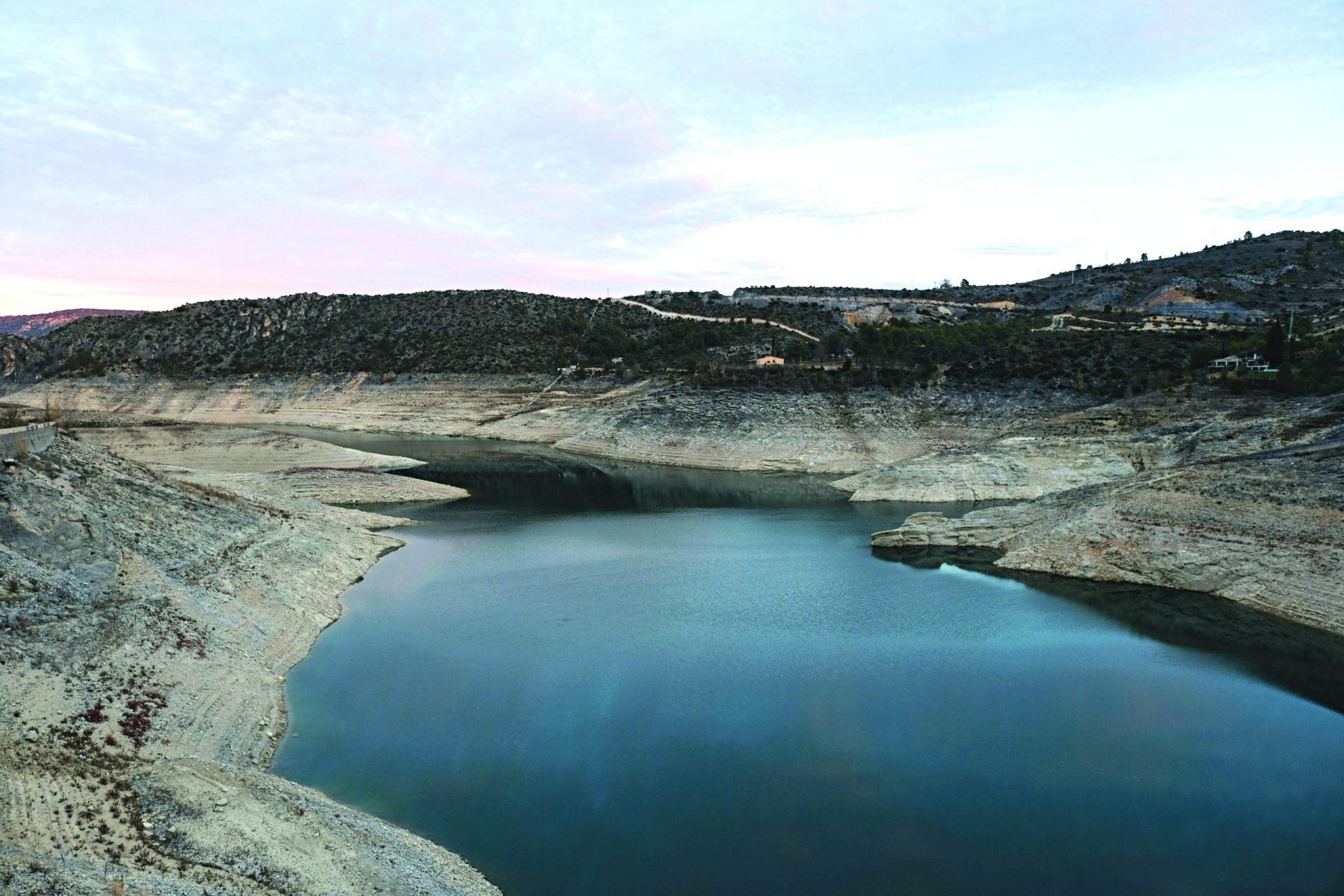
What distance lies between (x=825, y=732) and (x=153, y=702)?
41.0ft

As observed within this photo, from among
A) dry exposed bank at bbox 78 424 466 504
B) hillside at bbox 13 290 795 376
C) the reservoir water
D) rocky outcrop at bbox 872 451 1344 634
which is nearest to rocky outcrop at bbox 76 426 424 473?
dry exposed bank at bbox 78 424 466 504

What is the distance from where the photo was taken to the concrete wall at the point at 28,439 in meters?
22.5

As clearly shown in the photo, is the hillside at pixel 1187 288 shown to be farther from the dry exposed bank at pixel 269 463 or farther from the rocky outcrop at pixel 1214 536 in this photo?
the dry exposed bank at pixel 269 463

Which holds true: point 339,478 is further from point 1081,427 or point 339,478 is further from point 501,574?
point 1081,427

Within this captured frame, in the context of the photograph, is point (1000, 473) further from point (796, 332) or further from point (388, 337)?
point (388, 337)

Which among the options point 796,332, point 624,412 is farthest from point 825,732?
point 796,332

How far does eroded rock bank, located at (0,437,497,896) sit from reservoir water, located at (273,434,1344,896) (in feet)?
3.94

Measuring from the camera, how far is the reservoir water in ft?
47.7

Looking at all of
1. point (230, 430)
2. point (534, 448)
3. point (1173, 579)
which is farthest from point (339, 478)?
point (1173, 579)

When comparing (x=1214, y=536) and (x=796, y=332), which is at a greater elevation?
(x=796, y=332)

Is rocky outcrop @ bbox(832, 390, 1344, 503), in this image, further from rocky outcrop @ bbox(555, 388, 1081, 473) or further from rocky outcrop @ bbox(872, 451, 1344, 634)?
rocky outcrop @ bbox(872, 451, 1344, 634)

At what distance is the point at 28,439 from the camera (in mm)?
23625

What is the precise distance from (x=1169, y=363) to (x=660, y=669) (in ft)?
174

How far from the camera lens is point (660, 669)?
22.5 m
